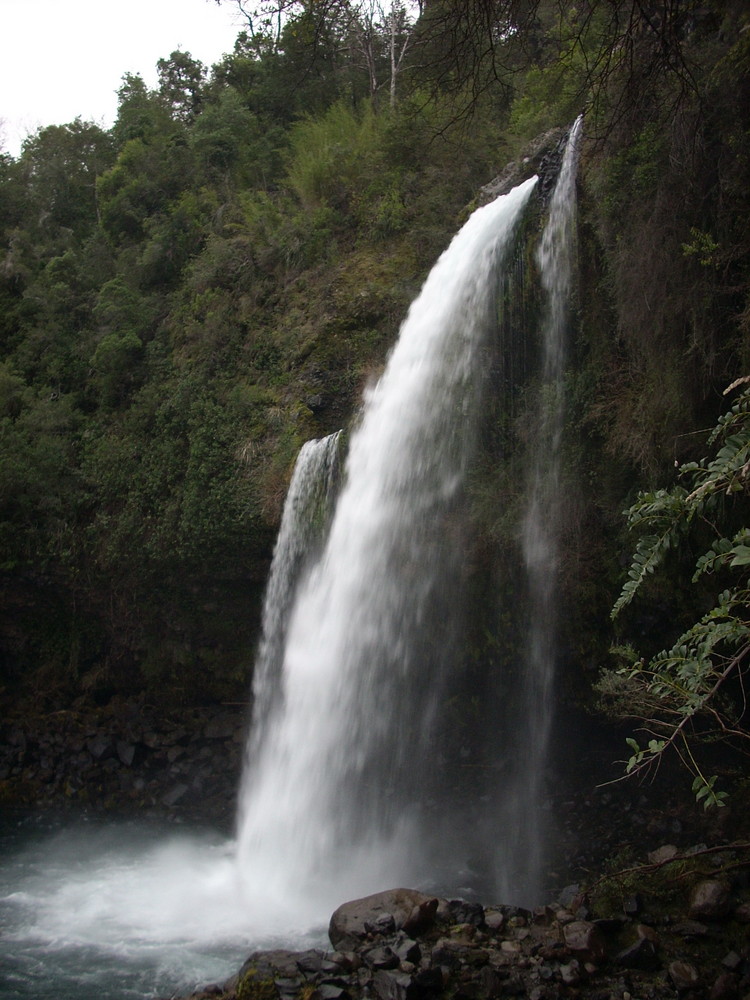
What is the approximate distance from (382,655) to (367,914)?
125 inches

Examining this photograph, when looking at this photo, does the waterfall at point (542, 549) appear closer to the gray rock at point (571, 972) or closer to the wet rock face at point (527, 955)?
the wet rock face at point (527, 955)

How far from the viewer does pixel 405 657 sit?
9336mm

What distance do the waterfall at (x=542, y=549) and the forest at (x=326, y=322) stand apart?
0.20m

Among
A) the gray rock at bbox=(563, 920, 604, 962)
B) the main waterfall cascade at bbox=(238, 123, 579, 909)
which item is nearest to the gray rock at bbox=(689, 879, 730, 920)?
the gray rock at bbox=(563, 920, 604, 962)

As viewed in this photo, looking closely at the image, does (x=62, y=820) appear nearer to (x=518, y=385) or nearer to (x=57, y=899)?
(x=57, y=899)

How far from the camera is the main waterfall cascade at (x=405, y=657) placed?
8984mm

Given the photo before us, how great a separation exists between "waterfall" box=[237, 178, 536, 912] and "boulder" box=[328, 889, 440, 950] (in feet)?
6.64

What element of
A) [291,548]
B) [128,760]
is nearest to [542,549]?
[291,548]

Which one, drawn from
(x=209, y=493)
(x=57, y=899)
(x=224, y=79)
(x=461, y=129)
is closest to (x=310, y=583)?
(x=209, y=493)

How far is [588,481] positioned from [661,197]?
2954 mm

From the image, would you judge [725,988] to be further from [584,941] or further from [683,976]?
[584,941]

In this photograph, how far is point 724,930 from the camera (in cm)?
Result: 579

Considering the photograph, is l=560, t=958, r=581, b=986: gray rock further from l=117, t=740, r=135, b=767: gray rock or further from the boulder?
l=117, t=740, r=135, b=767: gray rock

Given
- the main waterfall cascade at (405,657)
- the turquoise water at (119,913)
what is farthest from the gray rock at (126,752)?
the main waterfall cascade at (405,657)
